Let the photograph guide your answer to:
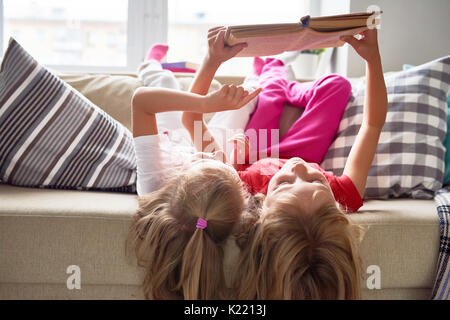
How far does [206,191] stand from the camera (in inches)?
34.9

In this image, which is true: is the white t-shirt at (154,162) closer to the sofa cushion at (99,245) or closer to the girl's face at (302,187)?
the sofa cushion at (99,245)

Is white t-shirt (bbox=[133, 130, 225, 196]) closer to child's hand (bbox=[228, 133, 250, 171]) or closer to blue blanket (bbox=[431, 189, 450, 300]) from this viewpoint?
child's hand (bbox=[228, 133, 250, 171])

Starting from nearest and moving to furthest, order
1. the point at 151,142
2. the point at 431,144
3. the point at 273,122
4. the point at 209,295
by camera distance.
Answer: the point at 209,295, the point at 151,142, the point at 431,144, the point at 273,122

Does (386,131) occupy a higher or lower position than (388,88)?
lower

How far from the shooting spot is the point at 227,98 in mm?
986

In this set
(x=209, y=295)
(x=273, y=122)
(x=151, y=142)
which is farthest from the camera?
(x=273, y=122)

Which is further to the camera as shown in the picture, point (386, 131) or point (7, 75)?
point (386, 131)

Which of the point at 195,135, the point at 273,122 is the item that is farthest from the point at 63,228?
the point at 273,122

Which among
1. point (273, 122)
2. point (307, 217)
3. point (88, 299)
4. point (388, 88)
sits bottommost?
point (88, 299)

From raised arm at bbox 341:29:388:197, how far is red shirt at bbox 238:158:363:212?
0.16 feet

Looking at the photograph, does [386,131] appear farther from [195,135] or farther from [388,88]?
[195,135]

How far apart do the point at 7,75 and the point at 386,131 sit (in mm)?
1129

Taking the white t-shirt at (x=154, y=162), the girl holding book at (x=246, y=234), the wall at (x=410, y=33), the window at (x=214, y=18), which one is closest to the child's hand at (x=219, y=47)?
the girl holding book at (x=246, y=234)

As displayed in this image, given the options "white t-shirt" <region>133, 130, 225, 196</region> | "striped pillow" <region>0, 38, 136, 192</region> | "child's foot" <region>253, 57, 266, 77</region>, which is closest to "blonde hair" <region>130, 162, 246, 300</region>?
"white t-shirt" <region>133, 130, 225, 196</region>
